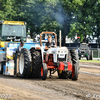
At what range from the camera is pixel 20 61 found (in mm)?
12172

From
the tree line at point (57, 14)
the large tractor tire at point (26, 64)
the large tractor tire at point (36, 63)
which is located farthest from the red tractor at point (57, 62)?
the tree line at point (57, 14)

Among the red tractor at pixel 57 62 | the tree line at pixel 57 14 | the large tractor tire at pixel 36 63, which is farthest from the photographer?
the tree line at pixel 57 14

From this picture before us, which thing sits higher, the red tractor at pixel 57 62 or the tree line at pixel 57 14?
the tree line at pixel 57 14

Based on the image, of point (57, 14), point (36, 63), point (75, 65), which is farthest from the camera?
point (57, 14)

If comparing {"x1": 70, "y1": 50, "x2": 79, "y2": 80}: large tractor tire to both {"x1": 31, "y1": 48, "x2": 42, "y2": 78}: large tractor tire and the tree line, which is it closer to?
{"x1": 31, "y1": 48, "x2": 42, "y2": 78}: large tractor tire

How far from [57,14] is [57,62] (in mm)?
34310

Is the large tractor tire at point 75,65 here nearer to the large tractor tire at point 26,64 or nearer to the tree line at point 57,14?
the large tractor tire at point 26,64

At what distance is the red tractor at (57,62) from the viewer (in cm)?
1073

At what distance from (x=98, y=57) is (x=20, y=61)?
21.3 m

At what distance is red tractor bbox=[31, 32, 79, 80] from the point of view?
1073cm

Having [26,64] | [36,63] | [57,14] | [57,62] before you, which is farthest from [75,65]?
[57,14]

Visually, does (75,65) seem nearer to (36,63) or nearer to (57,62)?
(57,62)

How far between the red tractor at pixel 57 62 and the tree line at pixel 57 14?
31104mm

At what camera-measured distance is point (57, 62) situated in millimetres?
10844
